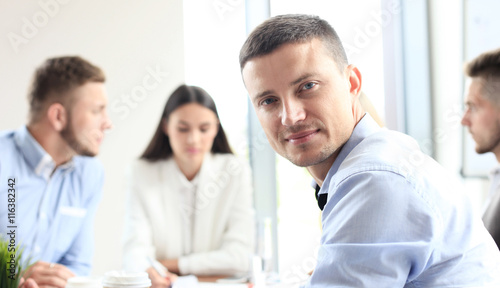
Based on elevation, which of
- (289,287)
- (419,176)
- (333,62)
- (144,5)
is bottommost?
(289,287)

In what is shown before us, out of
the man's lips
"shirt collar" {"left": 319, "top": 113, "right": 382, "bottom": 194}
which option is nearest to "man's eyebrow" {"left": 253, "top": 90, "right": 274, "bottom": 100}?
the man's lips

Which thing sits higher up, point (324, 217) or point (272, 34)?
point (272, 34)

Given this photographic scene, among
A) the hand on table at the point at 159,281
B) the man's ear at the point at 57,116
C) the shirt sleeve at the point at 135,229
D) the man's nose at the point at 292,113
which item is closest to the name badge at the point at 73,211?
the shirt sleeve at the point at 135,229

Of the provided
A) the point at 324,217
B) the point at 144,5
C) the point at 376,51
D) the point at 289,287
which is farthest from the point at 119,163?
the point at 324,217

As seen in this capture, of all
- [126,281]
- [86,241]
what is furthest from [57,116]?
[126,281]

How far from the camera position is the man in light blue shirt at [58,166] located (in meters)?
2.69

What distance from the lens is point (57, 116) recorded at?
9.46 feet

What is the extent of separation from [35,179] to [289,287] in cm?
161

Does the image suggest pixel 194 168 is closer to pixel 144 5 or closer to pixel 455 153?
pixel 144 5

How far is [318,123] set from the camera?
1.23 meters

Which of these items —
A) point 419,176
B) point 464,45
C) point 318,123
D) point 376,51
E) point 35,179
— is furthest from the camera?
point 376,51

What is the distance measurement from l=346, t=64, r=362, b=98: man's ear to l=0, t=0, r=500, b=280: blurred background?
1901 mm

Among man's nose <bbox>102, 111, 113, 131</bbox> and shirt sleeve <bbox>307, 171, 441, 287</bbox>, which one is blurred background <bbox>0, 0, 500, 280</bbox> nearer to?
man's nose <bbox>102, 111, 113, 131</bbox>

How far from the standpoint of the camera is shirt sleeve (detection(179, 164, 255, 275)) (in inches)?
107
